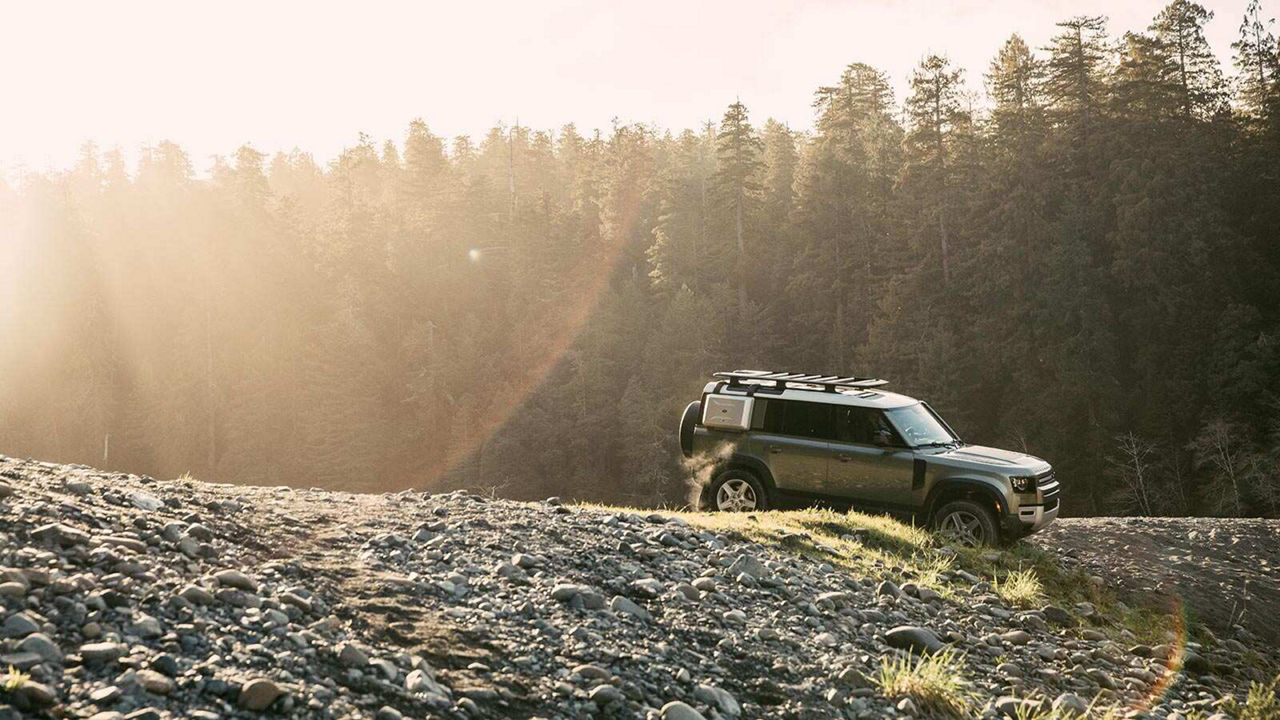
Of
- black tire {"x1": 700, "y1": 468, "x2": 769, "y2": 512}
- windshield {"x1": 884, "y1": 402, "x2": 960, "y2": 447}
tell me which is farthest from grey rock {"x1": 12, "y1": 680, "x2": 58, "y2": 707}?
windshield {"x1": 884, "y1": 402, "x2": 960, "y2": 447}

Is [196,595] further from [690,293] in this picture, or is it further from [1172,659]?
[690,293]

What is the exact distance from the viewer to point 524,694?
5.24 m

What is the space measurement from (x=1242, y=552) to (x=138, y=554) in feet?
49.2

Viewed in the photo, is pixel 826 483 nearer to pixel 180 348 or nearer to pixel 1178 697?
pixel 1178 697

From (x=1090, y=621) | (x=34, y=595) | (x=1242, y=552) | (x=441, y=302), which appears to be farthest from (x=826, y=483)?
(x=441, y=302)

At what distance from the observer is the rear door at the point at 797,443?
43.7ft

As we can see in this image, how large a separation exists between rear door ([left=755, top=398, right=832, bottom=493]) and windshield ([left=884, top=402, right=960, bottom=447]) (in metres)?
0.95

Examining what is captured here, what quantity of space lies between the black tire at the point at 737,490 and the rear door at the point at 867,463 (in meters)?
1.03

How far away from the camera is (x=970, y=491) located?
1227 centimetres

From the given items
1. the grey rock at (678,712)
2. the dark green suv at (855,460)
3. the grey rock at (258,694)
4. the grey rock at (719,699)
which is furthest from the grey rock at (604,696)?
the dark green suv at (855,460)

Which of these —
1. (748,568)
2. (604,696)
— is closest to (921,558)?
(748,568)

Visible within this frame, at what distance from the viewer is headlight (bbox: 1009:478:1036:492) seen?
39.6 feet

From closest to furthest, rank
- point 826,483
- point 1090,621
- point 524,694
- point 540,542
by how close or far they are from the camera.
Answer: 1. point 524,694
2. point 540,542
3. point 1090,621
4. point 826,483

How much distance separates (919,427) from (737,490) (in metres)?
2.75
